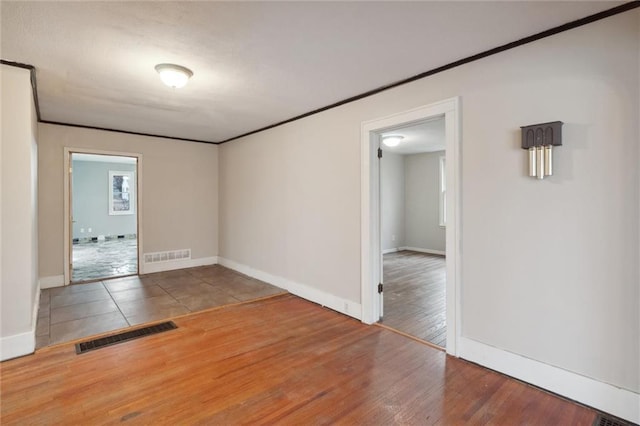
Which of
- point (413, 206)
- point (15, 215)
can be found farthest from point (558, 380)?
point (413, 206)

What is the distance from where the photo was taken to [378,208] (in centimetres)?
348

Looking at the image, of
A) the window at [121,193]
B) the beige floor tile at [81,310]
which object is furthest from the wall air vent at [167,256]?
the window at [121,193]

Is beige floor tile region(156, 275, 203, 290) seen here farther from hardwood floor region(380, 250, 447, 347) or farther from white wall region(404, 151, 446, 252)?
white wall region(404, 151, 446, 252)

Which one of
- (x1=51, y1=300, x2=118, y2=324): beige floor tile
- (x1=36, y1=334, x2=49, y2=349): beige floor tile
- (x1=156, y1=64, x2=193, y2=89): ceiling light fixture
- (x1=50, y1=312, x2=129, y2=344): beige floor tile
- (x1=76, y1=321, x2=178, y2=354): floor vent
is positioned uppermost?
(x1=156, y1=64, x2=193, y2=89): ceiling light fixture

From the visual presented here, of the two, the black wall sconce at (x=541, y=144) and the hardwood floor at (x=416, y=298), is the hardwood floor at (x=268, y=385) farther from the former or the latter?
the black wall sconce at (x=541, y=144)

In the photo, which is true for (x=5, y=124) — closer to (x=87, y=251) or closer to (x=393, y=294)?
(x=393, y=294)

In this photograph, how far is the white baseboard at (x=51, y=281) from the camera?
4574 millimetres

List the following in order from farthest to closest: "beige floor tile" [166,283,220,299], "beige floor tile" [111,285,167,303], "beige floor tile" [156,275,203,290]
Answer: "beige floor tile" [156,275,203,290], "beige floor tile" [166,283,220,299], "beige floor tile" [111,285,167,303]

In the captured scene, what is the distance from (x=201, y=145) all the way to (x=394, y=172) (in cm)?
470

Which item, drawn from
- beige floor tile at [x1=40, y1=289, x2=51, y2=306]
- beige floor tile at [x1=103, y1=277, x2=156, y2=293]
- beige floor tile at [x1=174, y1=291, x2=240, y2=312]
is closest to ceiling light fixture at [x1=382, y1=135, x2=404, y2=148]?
beige floor tile at [x1=174, y1=291, x2=240, y2=312]

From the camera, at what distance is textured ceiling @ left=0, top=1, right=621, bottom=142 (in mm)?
1930

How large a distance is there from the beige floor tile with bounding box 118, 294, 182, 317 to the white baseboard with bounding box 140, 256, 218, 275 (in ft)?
5.21

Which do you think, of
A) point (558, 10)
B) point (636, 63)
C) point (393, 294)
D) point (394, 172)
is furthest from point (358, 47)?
point (394, 172)

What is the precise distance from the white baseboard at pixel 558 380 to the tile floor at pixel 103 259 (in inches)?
217
